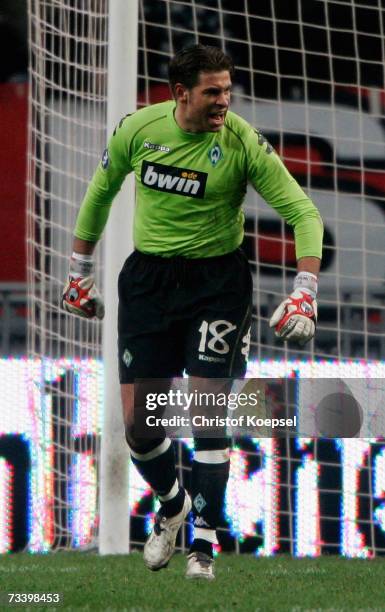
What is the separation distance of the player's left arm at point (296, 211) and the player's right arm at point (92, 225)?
1.63 feet

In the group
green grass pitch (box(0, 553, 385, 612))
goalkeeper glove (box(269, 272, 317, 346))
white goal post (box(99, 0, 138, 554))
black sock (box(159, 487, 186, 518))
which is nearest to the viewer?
green grass pitch (box(0, 553, 385, 612))

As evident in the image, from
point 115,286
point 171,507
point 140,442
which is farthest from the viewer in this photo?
point 115,286

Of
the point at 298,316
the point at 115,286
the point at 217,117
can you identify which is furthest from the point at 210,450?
the point at 115,286

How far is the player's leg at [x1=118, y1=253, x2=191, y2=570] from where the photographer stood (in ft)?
16.5

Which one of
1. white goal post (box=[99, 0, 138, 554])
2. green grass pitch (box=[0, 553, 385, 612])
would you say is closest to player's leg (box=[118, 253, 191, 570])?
green grass pitch (box=[0, 553, 385, 612])

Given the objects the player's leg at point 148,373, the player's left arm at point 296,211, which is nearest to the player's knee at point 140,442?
the player's leg at point 148,373

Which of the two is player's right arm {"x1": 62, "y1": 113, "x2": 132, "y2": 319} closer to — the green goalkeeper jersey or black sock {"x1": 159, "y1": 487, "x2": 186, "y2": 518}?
the green goalkeeper jersey

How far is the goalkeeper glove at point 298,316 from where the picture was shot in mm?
4555

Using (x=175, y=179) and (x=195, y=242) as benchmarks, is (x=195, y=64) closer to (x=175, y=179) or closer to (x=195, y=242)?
(x=175, y=179)

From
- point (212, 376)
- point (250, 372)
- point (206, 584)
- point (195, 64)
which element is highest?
point (195, 64)

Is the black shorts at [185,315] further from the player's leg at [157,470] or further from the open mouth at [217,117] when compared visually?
the open mouth at [217,117]

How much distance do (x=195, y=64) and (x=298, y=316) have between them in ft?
3.09

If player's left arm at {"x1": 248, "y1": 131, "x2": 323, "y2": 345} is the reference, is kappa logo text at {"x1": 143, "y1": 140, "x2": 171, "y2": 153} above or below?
above

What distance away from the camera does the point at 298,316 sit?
4562mm
